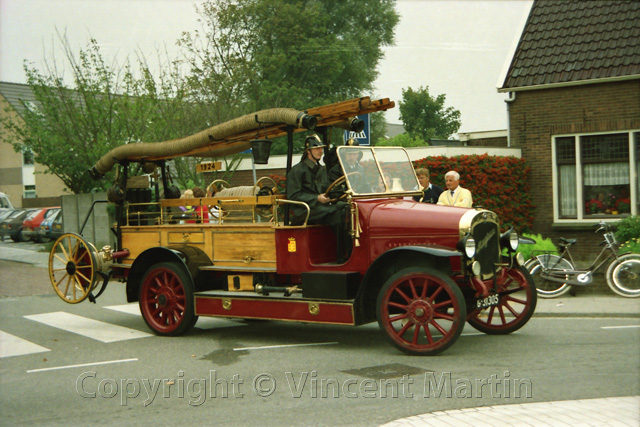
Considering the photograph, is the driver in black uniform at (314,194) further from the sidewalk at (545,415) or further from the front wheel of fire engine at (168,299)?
the sidewalk at (545,415)

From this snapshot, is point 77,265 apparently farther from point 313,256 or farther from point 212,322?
point 313,256

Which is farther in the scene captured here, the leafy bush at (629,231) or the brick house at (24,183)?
the brick house at (24,183)

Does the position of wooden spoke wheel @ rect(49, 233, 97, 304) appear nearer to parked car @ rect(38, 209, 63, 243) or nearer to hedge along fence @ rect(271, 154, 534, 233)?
hedge along fence @ rect(271, 154, 534, 233)

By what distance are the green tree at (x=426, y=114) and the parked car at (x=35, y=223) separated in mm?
30388

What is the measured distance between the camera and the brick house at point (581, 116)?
52.0ft

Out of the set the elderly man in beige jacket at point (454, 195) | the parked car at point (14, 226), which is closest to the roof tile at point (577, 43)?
the elderly man in beige jacket at point (454, 195)

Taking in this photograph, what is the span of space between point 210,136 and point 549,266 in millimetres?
6317

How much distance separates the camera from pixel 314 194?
8047 millimetres

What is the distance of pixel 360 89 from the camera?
134 feet

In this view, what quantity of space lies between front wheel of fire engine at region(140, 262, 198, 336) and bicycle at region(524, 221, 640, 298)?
226 inches

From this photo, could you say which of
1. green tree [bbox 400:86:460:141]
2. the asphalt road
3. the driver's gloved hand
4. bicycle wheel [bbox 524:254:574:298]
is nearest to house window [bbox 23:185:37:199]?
green tree [bbox 400:86:460:141]

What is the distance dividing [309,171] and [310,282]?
1.26m

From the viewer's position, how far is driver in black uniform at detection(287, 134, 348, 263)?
792cm

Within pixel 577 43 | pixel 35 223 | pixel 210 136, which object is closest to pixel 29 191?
→ pixel 35 223
